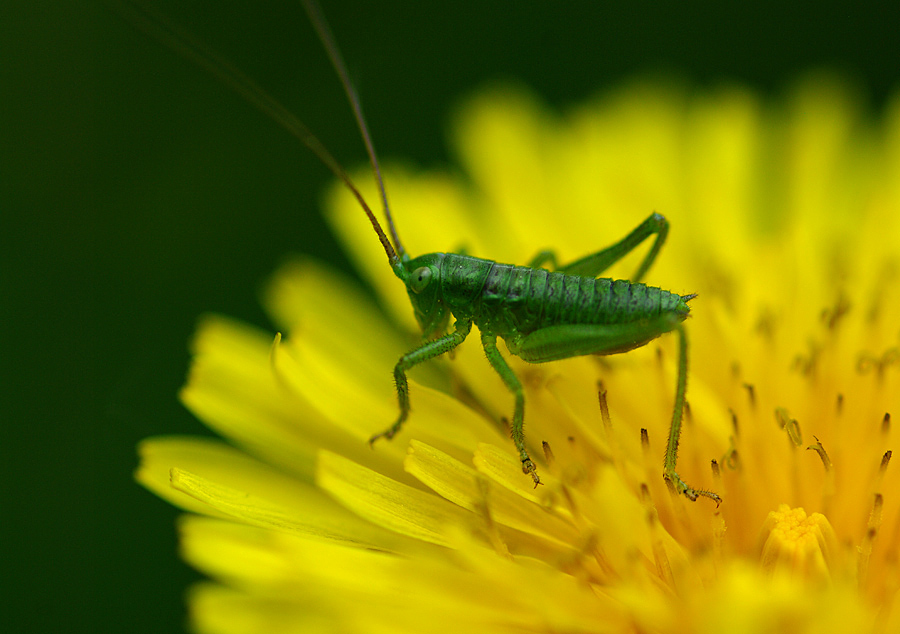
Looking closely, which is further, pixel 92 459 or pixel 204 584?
pixel 92 459

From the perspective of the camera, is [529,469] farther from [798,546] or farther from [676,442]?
[798,546]

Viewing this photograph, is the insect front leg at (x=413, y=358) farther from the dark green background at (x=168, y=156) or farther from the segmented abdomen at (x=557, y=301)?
the dark green background at (x=168, y=156)

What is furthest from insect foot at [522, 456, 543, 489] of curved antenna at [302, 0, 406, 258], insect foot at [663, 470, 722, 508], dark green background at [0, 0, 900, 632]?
dark green background at [0, 0, 900, 632]

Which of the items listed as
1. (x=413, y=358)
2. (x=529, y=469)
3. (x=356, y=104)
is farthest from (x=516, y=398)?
(x=356, y=104)

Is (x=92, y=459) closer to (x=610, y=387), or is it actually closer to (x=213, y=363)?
(x=213, y=363)

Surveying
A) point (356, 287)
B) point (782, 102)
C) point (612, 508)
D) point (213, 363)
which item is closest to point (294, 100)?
point (356, 287)

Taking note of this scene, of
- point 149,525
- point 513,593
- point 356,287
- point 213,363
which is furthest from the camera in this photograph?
point 356,287

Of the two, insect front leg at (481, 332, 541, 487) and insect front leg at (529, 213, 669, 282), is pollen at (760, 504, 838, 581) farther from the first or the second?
insect front leg at (529, 213, 669, 282)
